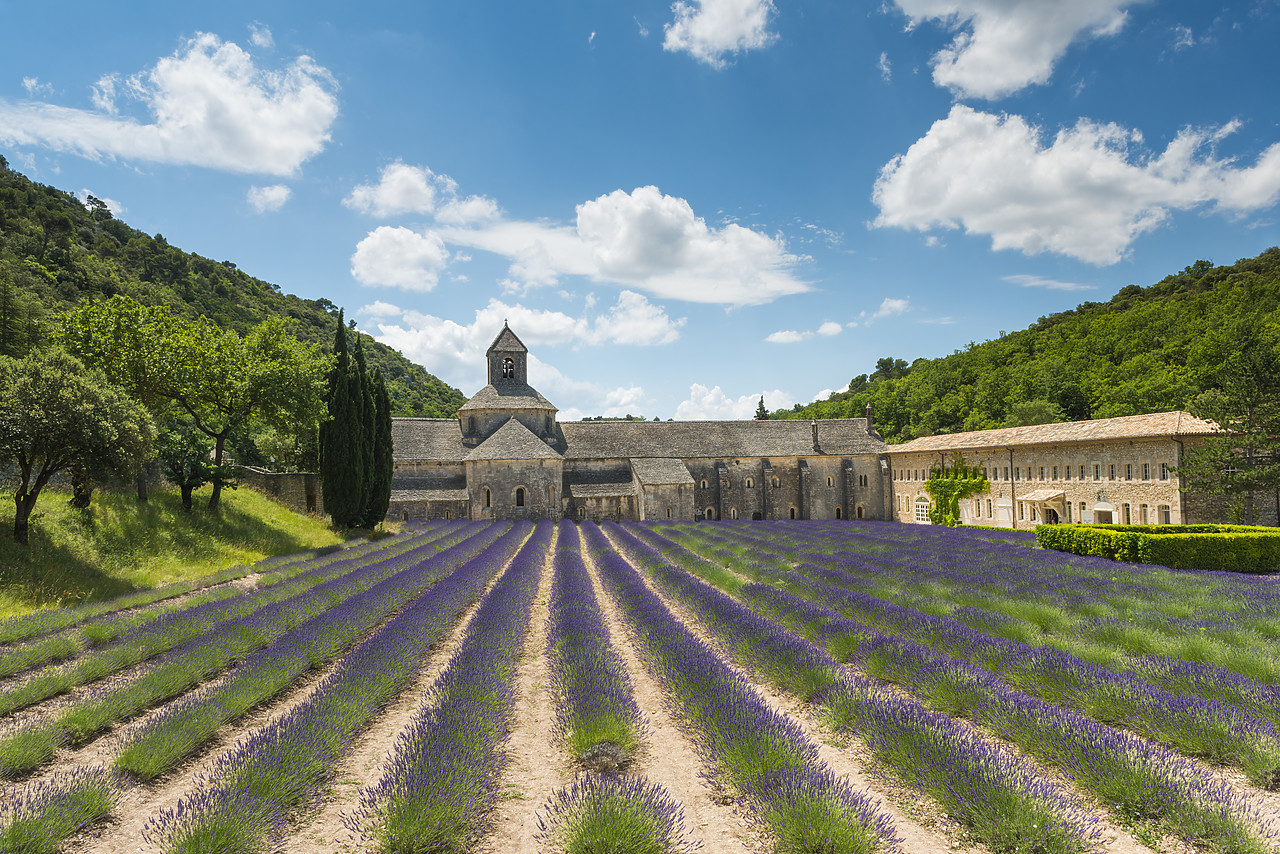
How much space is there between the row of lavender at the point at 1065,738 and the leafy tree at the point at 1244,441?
21.6 metres

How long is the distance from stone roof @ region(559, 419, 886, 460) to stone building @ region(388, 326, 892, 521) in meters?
0.09

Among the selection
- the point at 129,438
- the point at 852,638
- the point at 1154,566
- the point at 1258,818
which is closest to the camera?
the point at 1258,818

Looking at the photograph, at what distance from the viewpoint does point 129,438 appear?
1255 cm

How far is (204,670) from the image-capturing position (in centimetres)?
716

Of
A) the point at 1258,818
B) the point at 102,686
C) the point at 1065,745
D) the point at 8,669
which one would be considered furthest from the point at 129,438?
the point at 1258,818

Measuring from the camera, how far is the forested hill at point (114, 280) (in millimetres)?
41562

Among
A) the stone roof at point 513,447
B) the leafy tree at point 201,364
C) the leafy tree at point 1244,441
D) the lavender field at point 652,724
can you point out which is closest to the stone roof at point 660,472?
the stone roof at point 513,447

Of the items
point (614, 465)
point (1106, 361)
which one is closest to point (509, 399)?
point (614, 465)

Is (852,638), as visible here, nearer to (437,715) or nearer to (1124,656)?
(1124,656)

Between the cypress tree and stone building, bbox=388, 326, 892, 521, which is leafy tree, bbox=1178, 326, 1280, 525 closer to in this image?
stone building, bbox=388, 326, 892, 521

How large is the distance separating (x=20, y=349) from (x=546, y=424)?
94.8ft

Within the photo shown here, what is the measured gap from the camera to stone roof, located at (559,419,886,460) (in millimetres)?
40906

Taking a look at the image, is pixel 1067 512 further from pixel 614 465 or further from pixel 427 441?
pixel 427 441

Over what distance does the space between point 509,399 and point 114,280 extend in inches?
1962
